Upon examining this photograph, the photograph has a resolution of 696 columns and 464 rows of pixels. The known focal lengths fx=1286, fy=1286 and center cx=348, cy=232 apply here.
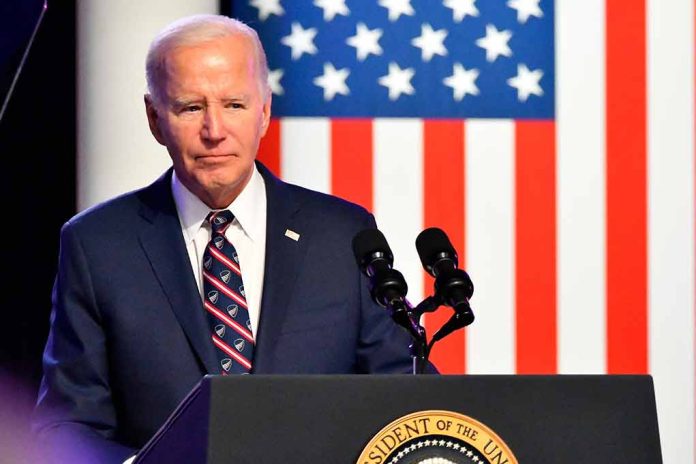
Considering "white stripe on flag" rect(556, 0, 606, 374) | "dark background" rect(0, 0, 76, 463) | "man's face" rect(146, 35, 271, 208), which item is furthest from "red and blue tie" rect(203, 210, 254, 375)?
"white stripe on flag" rect(556, 0, 606, 374)

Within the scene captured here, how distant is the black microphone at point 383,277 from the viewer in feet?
5.10

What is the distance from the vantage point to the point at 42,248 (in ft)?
10.8

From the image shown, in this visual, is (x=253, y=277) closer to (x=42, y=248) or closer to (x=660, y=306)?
(x=42, y=248)

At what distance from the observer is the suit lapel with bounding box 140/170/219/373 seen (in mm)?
2107

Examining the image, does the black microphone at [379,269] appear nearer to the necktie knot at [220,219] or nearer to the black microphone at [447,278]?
the black microphone at [447,278]

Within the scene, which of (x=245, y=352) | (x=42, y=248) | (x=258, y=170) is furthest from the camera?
A: (x=42, y=248)

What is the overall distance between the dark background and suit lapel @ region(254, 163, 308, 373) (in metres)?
Result: 1.14

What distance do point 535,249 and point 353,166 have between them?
1.74 feet

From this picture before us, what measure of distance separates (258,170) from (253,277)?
0.69ft

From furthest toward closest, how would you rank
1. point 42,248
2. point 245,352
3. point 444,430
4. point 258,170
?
1. point 42,248
2. point 258,170
3. point 245,352
4. point 444,430

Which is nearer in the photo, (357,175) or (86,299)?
(86,299)

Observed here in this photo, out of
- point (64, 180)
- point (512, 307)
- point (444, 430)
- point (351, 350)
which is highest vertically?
point (64, 180)

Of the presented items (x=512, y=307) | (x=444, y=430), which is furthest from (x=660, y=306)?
(x=444, y=430)

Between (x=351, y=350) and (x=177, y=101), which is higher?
(x=177, y=101)
